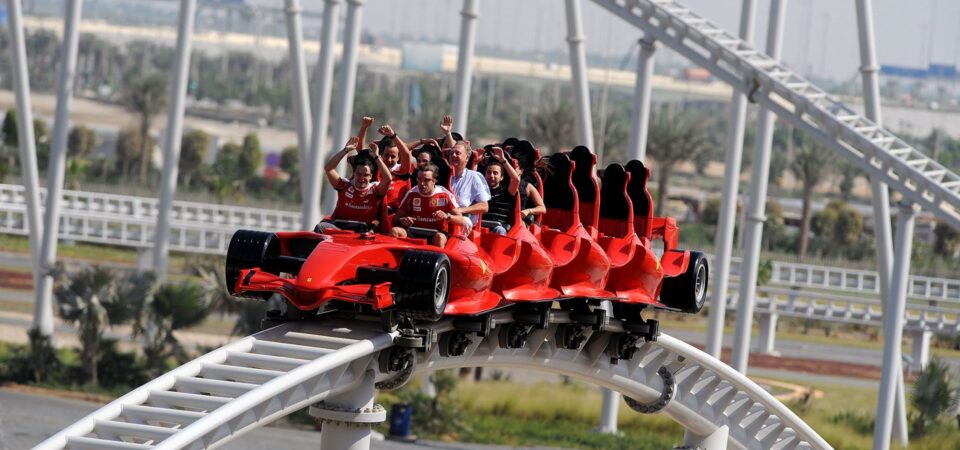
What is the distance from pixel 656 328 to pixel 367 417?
3.85 m

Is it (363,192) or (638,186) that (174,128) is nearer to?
(638,186)

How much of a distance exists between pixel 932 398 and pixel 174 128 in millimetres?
12462

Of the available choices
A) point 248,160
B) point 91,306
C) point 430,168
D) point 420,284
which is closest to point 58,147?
point 91,306

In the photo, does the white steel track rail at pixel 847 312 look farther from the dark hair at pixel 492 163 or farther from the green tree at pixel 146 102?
the green tree at pixel 146 102

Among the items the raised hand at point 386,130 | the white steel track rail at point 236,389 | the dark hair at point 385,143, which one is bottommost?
the white steel track rail at point 236,389

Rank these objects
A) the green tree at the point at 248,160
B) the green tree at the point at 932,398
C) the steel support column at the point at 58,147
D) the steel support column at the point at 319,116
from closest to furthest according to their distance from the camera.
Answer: the steel support column at the point at 319,116
the green tree at the point at 932,398
the steel support column at the point at 58,147
the green tree at the point at 248,160

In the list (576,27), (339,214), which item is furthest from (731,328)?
(339,214)

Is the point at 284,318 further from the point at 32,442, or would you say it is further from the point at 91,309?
the point at 91,309

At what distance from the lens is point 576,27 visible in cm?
2353

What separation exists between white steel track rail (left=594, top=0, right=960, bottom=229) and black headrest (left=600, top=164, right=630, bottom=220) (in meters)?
5.17

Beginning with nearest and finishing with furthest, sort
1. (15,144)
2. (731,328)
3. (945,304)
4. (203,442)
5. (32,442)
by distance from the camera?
(203,442)
(32,442)
(731,328)
(945,304)
(15,144)

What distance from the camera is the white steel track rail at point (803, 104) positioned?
17688 mm

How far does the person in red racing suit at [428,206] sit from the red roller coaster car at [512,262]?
0.11 m

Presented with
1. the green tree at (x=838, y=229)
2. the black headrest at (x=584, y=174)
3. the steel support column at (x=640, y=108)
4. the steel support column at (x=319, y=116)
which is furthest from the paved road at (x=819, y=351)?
the black headrest at (x=584, y=174)
